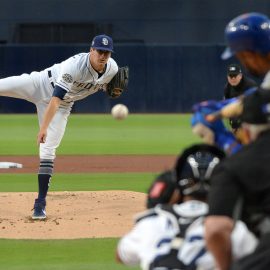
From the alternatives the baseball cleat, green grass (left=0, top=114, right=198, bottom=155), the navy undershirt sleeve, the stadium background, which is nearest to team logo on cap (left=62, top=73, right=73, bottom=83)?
the navy undershirt sleeve

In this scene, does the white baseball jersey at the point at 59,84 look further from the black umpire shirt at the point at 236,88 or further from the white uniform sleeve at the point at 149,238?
the white uniform sleeve at the point at 149,238

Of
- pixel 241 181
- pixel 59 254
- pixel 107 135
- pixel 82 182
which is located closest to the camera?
pixel 241 181

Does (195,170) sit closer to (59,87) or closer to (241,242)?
(241,242)

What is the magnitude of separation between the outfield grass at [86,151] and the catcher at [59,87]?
1.40 meters

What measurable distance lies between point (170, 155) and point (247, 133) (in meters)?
12.9

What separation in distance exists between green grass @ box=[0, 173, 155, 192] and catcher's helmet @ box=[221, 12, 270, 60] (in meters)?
8.02

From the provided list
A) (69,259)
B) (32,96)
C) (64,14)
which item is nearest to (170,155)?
(32,96)

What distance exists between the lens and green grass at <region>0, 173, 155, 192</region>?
37.9 ft

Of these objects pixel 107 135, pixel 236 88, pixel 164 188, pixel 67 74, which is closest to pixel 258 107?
pixel 164 188

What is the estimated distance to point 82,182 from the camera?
1236cm

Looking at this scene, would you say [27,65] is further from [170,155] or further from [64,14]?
[170,155]

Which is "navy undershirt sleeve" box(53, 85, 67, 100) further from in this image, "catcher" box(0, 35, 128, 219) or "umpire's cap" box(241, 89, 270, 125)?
"umpire's cap" box(241, 89, 270, 125)

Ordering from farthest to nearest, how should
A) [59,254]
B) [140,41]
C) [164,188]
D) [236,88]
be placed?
[140,41], [236,88], [59,254], [164,188]

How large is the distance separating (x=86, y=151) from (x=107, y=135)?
3620 millimetres
